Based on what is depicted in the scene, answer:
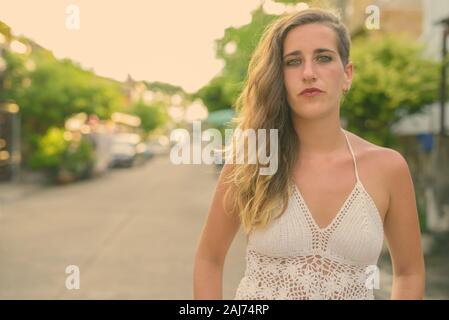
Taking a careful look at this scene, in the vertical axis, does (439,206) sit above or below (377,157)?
below

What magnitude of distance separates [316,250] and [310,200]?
115mm

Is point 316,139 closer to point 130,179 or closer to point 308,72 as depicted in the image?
point 308,72

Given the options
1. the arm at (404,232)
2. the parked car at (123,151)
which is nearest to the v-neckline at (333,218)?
the arm at (404,232)

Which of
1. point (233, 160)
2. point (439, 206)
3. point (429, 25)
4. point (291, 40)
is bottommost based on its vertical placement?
point (439, 206)

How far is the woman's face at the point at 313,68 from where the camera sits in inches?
53.3

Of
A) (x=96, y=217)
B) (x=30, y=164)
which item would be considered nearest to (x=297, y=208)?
(x=96, y=217)

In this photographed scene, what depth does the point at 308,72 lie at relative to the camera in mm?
1327

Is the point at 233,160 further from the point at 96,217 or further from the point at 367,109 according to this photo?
the point at 96,217

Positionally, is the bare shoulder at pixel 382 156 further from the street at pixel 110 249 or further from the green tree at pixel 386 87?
the green tree at pixel 386 87

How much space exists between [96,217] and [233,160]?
10867 millimetres

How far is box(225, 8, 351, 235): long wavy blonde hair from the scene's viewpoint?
1.39m

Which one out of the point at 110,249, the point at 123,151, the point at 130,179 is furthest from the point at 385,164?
the point at 123,151

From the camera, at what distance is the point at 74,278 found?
6.13m

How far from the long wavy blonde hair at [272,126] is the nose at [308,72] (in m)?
0.10
